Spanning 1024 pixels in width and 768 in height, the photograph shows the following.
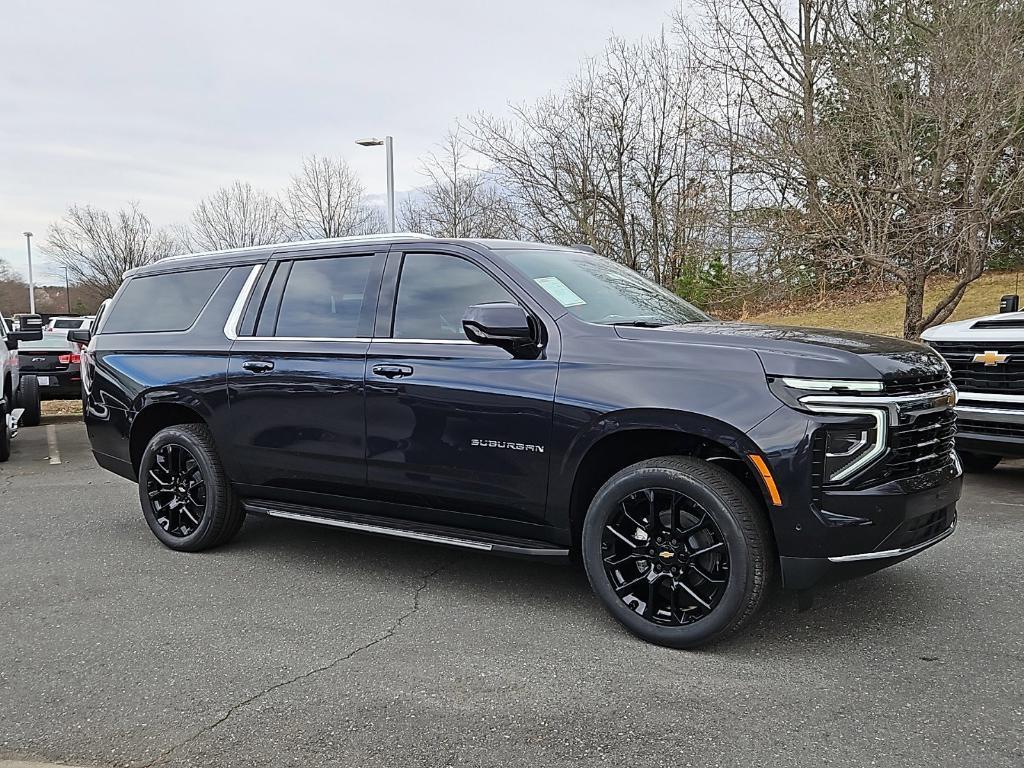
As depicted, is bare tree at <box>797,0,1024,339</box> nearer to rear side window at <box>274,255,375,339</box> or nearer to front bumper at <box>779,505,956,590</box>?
front bumper at <box>779,505,956,590</box>

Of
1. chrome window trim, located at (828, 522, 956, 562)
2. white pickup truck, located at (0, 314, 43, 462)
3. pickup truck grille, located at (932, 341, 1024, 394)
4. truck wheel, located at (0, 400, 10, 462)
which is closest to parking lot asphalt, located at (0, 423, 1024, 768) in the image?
chrome window trim, located at (828, 522, 956, 562)

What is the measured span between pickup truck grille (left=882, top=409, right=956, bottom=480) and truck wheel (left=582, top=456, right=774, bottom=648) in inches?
22.6

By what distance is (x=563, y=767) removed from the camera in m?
2.75

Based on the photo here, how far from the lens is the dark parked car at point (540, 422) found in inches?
135

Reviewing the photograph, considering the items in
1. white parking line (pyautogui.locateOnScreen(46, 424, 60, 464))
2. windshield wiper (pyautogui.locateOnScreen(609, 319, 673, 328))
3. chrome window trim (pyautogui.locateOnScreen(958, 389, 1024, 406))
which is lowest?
white parking line (pyautogui.locateOnScreen(46, 424, 60, 464))

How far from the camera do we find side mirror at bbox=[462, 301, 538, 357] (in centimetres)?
389

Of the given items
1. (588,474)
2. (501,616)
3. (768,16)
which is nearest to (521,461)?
(588,474)

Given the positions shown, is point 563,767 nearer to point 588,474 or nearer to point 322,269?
point 588,474

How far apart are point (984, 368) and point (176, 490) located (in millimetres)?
5937

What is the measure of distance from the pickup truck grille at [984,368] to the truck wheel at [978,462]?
3.40ft

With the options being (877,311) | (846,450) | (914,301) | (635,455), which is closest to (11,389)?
(635,455)

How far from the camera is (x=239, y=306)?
5176mm

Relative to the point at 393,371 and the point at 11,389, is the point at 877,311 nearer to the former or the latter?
the point at 11,389

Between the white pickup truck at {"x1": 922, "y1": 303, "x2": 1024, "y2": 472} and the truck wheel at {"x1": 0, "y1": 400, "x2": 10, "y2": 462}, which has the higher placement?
the white pickup truck at {"x1": 922, "y1": 303, "x2": 1024, "y2": 472}
